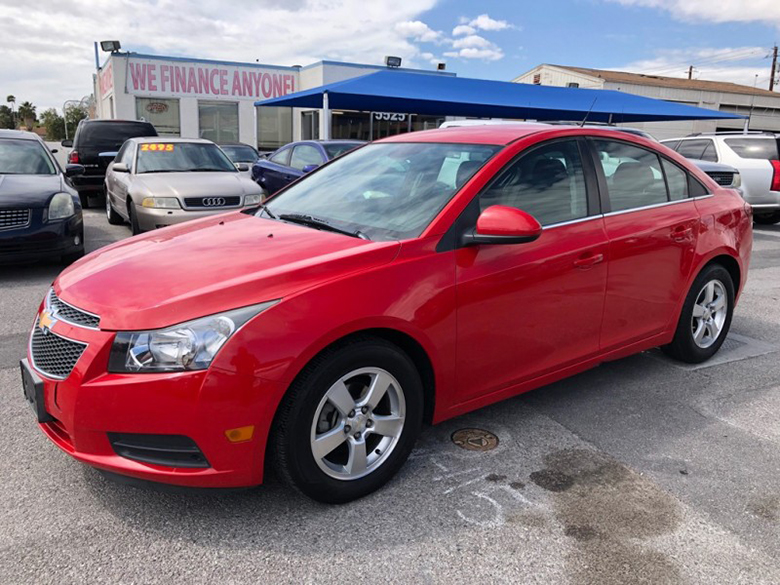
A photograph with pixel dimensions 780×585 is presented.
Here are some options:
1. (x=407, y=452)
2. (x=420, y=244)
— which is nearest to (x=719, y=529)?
(x=407, y=452)

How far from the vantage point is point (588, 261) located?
11.1ft

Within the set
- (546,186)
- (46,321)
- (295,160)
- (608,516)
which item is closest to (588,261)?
(546,186)

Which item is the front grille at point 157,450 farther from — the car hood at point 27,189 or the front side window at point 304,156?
the front side window at point 304,156

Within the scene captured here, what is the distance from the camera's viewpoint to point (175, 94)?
26125 millimetres

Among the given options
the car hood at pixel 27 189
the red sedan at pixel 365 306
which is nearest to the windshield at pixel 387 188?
the red sedan at pixel 365 306

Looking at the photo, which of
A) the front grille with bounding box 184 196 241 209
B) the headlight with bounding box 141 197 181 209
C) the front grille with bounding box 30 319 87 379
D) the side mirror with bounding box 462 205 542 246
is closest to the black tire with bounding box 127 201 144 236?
the headlight with bounding box 141 197 181 209

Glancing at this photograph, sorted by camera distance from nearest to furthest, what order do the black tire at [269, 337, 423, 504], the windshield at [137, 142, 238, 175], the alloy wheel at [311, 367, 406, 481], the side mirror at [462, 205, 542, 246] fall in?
the black tire at [269, 337, 423, 504], the alloy wheel at [311, 367, 406, 481], the side mirror at [462, 205, 542, 246], the windshield at [137, 142, 238, 175]

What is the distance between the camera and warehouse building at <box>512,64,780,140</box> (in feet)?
125

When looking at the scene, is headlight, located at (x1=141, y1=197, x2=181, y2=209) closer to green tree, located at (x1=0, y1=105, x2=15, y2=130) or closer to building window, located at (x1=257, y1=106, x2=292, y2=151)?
building window, located at (x1=257, y1=106, x2=292, y2=151)

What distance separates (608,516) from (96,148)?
13066mm

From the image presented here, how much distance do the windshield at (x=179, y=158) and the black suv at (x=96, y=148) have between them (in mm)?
2843

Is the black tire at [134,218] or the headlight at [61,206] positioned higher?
the headlight at [61,206]

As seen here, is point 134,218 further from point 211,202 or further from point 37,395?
point 37,395

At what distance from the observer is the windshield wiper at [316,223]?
2.97 meters
